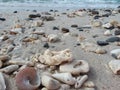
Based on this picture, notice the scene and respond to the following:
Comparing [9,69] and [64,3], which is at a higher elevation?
[9,69]

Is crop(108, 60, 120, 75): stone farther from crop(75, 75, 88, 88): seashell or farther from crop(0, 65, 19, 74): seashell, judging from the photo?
crop(0, 65, 19, 74): seashell

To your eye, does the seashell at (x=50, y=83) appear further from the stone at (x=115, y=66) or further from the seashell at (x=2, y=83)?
the stone at (x=115, y=66)

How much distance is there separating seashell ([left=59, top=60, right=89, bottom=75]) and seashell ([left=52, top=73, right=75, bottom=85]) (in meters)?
0.10

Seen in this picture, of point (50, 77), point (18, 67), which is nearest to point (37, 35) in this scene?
point (18, 67)

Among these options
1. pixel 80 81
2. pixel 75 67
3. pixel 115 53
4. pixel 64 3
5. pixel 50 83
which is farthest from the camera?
pixel 64 3

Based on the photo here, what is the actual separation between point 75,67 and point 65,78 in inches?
9.1

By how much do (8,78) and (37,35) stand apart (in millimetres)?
1529

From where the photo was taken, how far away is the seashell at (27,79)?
2.40m

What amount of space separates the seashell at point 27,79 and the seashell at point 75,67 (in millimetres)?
295

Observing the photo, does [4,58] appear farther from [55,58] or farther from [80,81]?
[80,81]

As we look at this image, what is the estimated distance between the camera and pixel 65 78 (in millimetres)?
2514

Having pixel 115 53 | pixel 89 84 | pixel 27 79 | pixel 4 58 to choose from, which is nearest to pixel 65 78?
pixel 89 84

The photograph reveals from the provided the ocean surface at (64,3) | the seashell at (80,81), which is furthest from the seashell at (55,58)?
the ocean surface at (64,3)

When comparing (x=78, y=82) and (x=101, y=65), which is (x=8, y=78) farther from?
(x=101, y=65)
